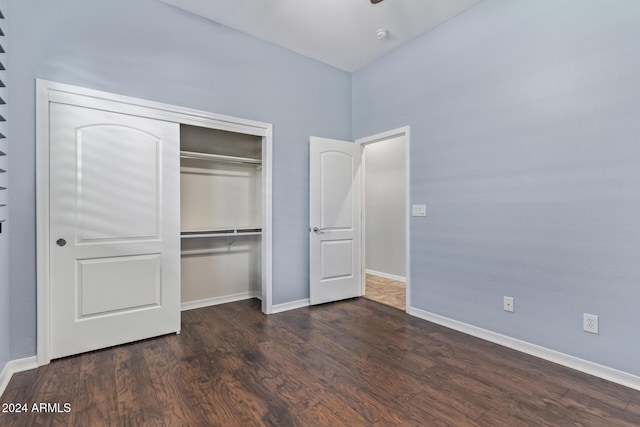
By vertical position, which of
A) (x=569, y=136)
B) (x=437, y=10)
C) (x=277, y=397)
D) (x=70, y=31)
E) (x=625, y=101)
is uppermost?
(x=437, y=10)

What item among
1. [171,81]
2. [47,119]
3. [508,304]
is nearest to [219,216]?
[171,81]

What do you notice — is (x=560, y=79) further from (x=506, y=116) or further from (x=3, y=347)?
(x=3, y=347)

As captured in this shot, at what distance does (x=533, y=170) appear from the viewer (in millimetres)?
2426

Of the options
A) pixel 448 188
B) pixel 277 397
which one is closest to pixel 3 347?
pixel 277 397

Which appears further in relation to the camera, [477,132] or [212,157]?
[212,157]

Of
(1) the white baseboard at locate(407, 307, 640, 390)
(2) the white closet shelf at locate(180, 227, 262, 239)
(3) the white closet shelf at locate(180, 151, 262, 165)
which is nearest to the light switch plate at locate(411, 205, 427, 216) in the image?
(1) the white baseboard at locate(407, 307, 640, 390)

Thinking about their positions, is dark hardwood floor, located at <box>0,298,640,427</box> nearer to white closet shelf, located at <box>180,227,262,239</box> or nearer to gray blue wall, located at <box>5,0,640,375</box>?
gray blue wall, located at <box>5,0,640,375</box>

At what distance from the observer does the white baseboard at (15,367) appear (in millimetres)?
1974

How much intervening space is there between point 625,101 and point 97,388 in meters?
3.91

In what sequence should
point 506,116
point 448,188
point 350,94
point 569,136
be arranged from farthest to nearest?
1. point 350,94
2. point 448,188
3. point 506,116
4. point 569,136

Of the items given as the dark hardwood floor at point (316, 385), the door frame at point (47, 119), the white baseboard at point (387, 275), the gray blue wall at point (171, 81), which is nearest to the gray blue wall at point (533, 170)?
the dark hardwood floor at point (316, 385)

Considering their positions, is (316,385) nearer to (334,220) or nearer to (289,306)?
(289,306)

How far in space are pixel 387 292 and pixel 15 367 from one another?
3.75 meters

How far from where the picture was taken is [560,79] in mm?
2283
